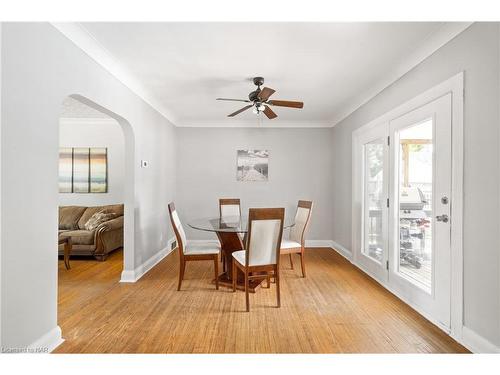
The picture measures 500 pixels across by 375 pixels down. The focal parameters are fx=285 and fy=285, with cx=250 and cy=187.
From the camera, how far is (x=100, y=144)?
5.68 m

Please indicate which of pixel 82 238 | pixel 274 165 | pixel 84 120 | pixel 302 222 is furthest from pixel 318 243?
pixel 84 120

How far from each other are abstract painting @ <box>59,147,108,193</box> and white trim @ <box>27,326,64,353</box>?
3.99m

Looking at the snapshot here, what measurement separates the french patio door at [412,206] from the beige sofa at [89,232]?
12.9 feet

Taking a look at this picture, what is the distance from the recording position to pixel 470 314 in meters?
2.04

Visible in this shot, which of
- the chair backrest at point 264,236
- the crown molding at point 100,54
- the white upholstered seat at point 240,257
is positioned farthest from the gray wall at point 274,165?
the chair backrest at point 264,236

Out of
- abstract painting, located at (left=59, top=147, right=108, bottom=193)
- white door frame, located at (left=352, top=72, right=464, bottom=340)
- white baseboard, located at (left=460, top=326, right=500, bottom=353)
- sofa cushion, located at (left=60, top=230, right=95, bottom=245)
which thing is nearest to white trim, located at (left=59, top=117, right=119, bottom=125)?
abstract painting, located at (left=59, top=147, right=108, bottom=193)

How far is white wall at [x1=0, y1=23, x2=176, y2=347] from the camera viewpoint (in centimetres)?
164

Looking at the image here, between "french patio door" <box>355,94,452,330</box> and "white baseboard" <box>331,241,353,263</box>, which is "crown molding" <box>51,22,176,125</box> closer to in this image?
"french patio door" <box>355,94,452,330</box>

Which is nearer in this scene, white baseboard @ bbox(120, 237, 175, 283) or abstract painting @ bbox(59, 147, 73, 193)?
white baseboard @ bbox(120, 237, 175, 283)

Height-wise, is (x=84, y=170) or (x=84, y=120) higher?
(x=84, y=120)

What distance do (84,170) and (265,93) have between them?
4.40 meters

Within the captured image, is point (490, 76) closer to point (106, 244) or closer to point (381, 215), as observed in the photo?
point (381, 215)

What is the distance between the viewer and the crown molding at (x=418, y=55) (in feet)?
7.10

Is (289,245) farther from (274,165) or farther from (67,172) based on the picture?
(67,172)
